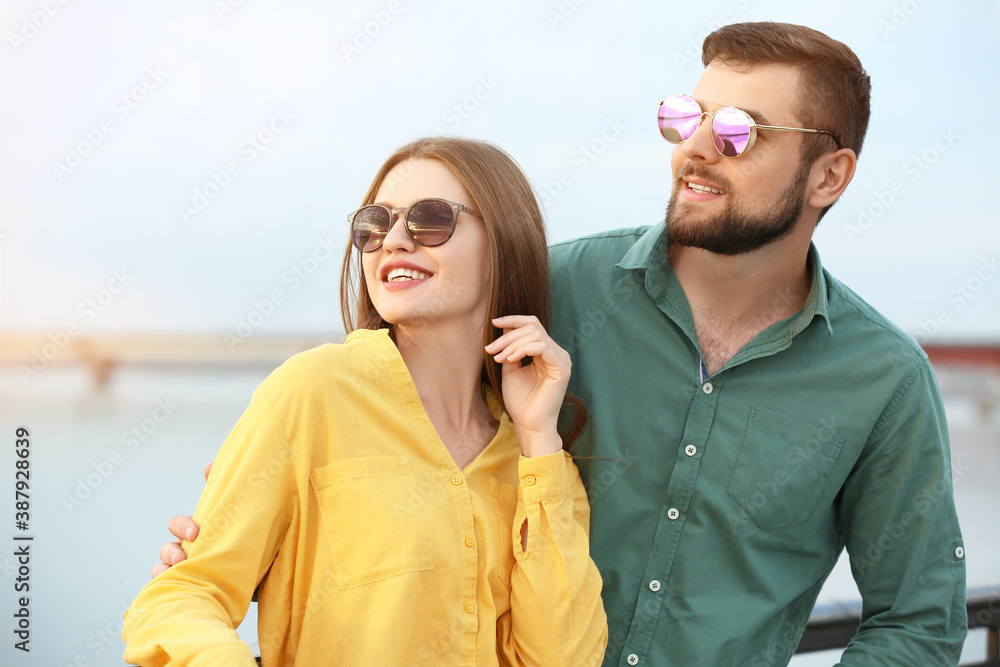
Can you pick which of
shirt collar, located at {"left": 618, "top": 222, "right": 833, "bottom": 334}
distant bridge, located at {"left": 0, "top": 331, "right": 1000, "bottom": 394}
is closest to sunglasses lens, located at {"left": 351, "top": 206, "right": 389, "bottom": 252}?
shirt collar, located at {"left": 618, "top": 222, "right": 833, "bottom": 334}

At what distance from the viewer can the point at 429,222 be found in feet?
4.93

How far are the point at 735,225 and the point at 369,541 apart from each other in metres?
1.08

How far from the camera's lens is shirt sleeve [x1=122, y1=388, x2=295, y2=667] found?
44.6 inches

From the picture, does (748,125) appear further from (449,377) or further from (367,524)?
(367,524)

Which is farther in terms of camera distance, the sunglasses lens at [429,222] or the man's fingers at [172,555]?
the sunglasses lens at [429,222]

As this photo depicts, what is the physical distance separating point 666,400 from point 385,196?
79 cm

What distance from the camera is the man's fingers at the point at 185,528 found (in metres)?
1.30

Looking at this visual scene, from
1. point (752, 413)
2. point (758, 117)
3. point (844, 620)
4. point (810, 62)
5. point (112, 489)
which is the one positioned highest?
point (810, 62)

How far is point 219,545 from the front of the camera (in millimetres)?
1271
